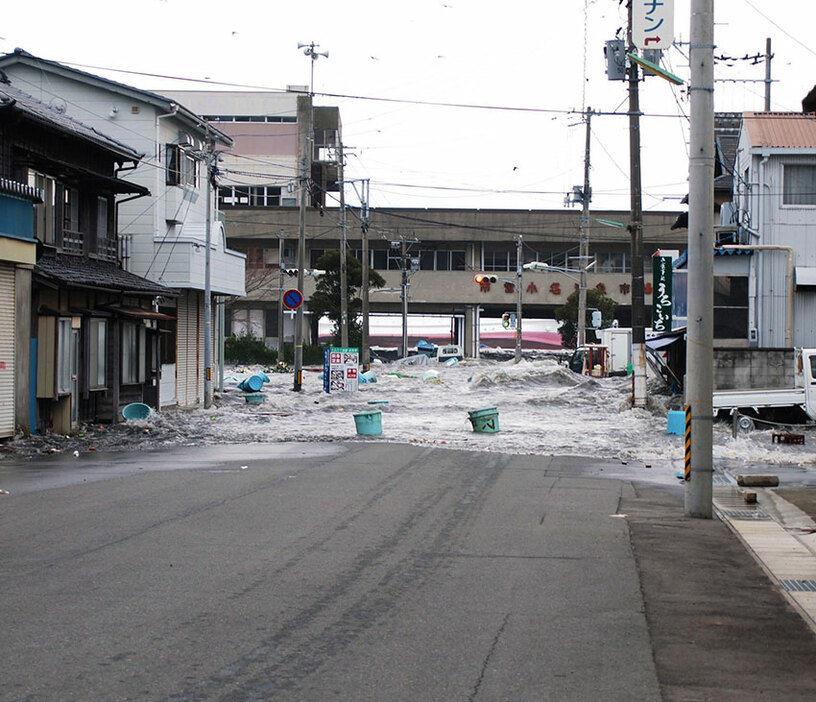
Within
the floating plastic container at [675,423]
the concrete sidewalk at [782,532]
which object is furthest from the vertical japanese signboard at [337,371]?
the concrete sidewalk at [782,532]

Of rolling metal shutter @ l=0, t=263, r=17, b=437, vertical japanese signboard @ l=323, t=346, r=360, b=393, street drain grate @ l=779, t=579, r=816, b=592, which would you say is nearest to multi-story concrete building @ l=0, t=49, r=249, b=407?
vertical japanese signboard @ l=323, t=346, r=360, b=393

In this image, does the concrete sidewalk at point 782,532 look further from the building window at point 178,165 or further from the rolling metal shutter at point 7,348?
the building window at point 178,165

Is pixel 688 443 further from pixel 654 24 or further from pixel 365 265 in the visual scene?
pixel 365 265

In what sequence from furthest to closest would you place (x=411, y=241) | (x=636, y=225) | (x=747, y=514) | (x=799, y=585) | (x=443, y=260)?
(x=443, y=260), (x=411, y=241), (x=636, y=225), (x=747, y=514), (x=799, y=585)

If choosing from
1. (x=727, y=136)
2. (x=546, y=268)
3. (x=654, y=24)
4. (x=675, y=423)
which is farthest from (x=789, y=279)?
(x=546, y=268)

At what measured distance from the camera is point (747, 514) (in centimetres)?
1339

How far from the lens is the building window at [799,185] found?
29.6 m

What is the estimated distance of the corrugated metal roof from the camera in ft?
97.4

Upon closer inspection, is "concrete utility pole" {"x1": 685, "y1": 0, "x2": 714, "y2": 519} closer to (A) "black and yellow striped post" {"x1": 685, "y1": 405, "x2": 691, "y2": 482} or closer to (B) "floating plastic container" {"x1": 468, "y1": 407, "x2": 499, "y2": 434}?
(A) "black and yellow striped post" {"x1": 685, "y1": 405, "x2": 691, "y2": 482}

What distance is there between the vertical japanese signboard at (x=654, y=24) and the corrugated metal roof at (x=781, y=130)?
15.5 m

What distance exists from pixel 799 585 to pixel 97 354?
806 inches

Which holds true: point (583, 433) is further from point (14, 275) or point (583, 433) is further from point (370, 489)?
point (14, 275)

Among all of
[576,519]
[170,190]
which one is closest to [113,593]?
[576,519]

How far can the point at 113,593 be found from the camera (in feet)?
26.9
